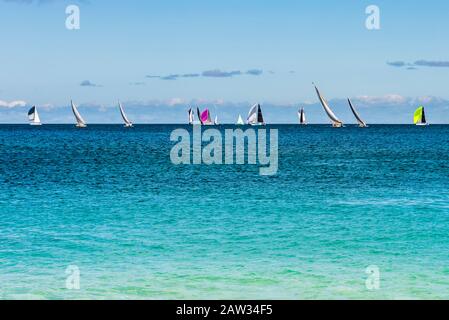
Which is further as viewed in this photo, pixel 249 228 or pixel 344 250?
pixel 249 228

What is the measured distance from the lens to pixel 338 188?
152ft

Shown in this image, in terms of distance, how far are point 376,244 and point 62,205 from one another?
1948 centimetres

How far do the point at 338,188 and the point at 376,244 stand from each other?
20.1 metres

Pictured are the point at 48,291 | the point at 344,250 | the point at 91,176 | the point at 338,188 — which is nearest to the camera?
the point at 48,291

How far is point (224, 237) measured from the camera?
2728 cm

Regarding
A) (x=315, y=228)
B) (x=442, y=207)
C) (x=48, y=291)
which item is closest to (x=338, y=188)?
(x=442, y=207)

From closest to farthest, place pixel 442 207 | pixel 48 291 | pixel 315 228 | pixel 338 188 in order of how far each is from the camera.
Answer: pixel 48 291, pixel 315 228, pixel 442 207, pixel 338 188

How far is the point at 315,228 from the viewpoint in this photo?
1156 inches

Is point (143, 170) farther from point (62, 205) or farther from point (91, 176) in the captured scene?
point (62, 205)

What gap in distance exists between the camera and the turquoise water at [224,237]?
750 inches

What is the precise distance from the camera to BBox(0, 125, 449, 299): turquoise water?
19.0 meters

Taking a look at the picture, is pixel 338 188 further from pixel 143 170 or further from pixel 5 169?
pixel 5 169
